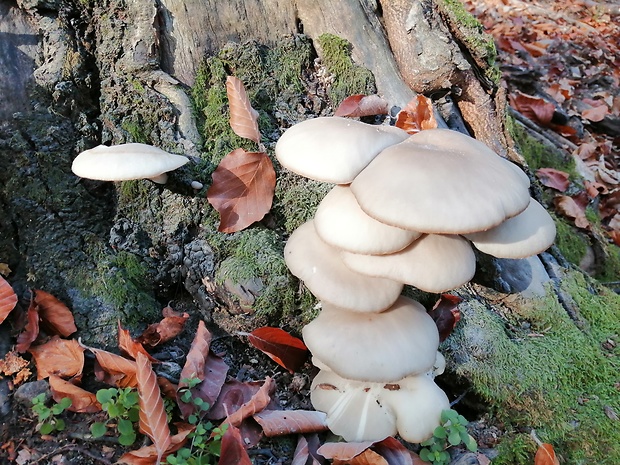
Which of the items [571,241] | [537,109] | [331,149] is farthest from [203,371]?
[537,109]

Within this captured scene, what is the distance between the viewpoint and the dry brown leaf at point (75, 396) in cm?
195

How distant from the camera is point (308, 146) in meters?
1.85

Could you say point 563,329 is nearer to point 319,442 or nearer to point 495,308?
point 495,308

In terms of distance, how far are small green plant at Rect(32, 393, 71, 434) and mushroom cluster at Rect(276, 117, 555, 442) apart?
39.1 inches

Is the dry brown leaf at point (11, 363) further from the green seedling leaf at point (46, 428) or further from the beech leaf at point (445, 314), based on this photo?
the beech leaf at point (445, 314)

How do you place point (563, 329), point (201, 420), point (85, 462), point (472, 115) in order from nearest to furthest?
point (85, 462), point (201, 420), point (563, 329), point (472, 115)

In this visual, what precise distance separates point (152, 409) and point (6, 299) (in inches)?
34.1

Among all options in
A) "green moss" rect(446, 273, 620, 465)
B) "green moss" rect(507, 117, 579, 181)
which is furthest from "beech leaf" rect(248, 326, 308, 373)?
"green moss" rect(507, 117, 579, 181)

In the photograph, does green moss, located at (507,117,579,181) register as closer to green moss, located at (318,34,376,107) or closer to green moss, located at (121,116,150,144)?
green moss, located at (318,34,376,107)

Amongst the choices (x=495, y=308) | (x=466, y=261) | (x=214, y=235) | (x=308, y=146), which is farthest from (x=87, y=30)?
(x=495, y=308)

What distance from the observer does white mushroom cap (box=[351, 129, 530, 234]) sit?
160 cm

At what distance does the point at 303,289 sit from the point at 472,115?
5.65 ft

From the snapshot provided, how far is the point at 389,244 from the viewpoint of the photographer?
70.9 inches

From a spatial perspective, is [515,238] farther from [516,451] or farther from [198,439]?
[198,439]
